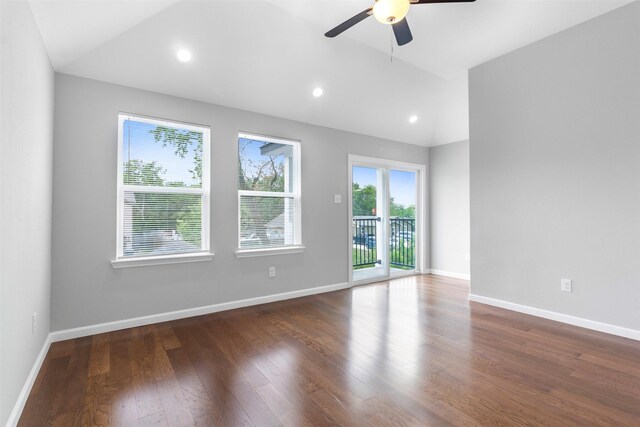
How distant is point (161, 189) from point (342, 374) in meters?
2.54

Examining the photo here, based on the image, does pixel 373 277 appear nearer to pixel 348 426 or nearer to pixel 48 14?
pixel 348 426

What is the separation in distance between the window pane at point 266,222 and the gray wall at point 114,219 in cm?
18

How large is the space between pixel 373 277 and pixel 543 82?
3360mm

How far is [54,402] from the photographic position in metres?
1.84

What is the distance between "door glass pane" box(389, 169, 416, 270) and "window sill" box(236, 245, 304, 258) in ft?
6.46

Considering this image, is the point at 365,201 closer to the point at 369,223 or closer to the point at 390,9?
the point at 369,223

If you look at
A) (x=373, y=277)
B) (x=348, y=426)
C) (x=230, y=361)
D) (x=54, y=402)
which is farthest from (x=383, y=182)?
(x=54, y=402)

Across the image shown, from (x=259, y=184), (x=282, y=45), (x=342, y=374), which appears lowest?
(x=342, y=374)

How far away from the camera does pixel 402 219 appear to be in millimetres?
5598

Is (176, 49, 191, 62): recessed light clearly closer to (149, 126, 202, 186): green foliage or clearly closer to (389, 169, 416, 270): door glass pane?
(149, 126, 202, 186): green foliage

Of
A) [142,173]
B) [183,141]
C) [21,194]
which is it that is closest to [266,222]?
[183,141]

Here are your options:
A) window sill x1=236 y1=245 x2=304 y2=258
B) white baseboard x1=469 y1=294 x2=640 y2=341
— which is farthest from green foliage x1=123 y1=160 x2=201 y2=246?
white baseboard x1=469 y1=294 x2=640 y2=341

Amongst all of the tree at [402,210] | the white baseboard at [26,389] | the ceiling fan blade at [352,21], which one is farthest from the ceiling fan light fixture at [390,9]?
the tree at [402,210]

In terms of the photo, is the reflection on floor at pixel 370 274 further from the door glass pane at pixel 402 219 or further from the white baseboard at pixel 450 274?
the white baseboard at pixel 450 274
